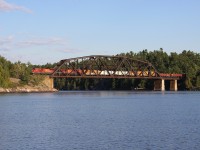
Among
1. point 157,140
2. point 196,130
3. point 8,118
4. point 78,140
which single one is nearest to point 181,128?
point 196,130

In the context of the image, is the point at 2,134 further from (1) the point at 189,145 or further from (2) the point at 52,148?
(1) the point at 189,145

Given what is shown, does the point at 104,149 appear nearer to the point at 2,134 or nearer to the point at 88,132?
the point at 88,132

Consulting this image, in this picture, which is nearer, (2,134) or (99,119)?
(2,134)

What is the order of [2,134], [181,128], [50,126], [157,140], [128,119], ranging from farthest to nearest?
[128,119], [50,126], [181,128], [2,134], [157,140]

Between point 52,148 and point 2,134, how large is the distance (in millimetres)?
11556

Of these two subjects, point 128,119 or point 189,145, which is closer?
point 189,145

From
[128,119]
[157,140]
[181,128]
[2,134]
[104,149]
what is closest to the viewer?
[104,149]

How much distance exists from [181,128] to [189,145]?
520 inches

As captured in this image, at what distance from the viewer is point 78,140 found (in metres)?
51.4

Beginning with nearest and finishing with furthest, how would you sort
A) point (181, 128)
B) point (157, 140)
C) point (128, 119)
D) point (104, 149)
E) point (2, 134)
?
point (104, 149) < point (157, 140) < point (2, 134) < point (181, 128) < point (128, 119)

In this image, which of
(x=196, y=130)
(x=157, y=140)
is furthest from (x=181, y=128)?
(x=157, y=140)

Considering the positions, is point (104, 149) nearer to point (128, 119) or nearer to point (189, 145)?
point (189, 145)

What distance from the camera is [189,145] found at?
4753 cm

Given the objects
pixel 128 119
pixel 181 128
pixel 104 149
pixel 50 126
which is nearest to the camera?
pixel 104 149
